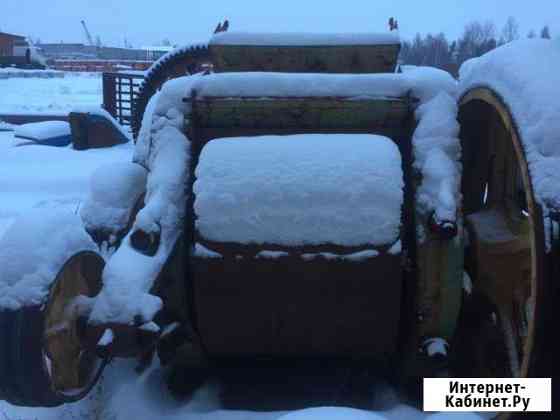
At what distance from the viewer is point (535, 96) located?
1.78 metres

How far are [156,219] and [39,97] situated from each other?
2517 cm

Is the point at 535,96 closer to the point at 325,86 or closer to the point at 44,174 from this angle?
the point at 325,86

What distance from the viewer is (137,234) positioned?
2201 millimetres

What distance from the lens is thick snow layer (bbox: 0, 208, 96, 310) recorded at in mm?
2053

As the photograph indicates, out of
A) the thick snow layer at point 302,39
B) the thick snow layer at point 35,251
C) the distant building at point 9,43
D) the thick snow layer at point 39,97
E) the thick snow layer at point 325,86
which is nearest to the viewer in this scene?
the thick snow layer at point 35,251

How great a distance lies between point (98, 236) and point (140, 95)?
3075mm

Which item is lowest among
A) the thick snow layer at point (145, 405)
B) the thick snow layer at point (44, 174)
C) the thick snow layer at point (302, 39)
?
the thick snow layer at point (44, 174)

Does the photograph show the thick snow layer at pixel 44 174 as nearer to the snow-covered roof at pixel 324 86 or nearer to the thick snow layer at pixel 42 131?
the thick snow layer at pixel 42 131

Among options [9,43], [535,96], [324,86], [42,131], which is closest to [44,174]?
[42,131]

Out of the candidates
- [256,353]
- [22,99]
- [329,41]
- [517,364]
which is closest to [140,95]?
[329,41]

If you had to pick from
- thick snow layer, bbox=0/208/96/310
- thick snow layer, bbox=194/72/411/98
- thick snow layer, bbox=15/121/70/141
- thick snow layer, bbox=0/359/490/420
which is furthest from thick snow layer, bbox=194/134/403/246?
thick snow layer, bbox=15/121/70/141

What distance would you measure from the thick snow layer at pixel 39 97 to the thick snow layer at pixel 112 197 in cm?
1643

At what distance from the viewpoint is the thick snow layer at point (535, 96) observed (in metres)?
1.65

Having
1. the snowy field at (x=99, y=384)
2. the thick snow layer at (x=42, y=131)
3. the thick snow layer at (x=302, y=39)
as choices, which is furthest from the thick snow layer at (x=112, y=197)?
the thick snow layer at (x=42, y=131)
